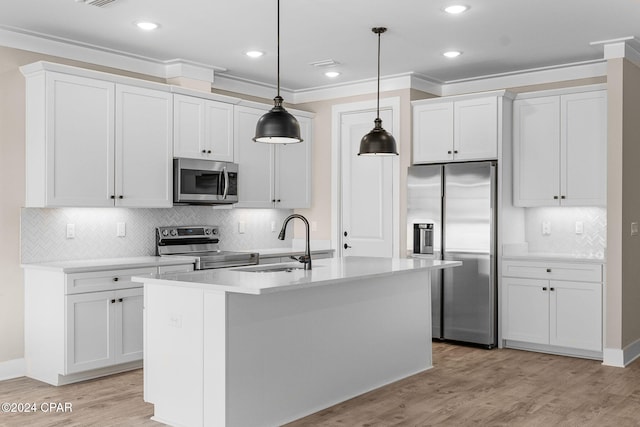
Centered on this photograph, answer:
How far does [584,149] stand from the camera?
→ 5.68m

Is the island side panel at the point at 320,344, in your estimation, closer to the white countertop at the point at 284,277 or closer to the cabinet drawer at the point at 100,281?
the white countertop at the point at 284,277

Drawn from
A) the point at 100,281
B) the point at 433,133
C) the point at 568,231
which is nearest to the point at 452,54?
the point at 433,133

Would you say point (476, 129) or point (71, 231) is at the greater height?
point (476, 129)

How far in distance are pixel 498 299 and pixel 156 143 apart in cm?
339

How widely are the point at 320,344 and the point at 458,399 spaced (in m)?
1.03

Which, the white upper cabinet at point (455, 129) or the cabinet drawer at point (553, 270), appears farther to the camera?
the white upper cabinet at point (455, 129)

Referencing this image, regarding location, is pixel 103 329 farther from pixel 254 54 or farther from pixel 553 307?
pixel 553 307

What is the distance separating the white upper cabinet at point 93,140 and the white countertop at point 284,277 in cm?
148

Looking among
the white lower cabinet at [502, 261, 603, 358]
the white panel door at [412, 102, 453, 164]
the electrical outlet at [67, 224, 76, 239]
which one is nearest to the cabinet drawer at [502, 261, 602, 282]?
the white lower cabinet at [502, 261, 603, 358]

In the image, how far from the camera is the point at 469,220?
595cm

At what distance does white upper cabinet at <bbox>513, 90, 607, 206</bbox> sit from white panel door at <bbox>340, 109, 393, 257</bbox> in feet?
4.29

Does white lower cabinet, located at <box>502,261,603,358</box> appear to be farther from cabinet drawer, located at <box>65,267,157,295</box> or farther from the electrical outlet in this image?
the electrical outlet

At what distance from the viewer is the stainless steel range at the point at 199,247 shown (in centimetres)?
559

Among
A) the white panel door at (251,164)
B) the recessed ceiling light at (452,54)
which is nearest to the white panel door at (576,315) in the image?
the recessed ceiling light at (452,54)
